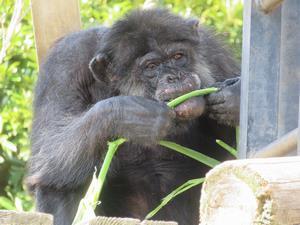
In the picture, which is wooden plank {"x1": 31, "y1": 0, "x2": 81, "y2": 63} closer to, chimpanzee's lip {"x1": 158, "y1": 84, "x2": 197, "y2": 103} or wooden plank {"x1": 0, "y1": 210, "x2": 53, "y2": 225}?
chimpanzee's lip {"x1": 158, "y1": 84, "x2": 197, "y2": 103}

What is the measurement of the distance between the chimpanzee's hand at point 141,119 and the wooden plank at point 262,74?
85 cm

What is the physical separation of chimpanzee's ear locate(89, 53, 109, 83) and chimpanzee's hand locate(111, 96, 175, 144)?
48cm

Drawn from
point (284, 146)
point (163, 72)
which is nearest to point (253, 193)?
point (284, 146)

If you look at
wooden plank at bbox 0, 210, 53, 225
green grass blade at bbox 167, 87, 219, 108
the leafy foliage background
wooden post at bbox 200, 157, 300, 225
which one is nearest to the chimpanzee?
green grass blade at bbox 167, 87, 219, 108

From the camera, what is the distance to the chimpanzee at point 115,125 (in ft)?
15.6

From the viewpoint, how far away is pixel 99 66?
5.02 meters

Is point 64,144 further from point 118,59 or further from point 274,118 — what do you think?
point 274,118

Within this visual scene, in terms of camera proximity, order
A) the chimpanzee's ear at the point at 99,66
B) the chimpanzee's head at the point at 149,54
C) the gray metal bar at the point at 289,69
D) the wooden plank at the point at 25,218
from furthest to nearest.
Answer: the chimpanzee's ear at the point at 99,66, the chimpanzee's head at the point at 149,54, the gray metal bar at the point at 289,69, the wooden plank at the point at 25,218

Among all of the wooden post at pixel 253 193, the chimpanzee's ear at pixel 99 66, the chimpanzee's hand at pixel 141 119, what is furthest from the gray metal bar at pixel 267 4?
the chimpanzee's ear at pixel 99 66

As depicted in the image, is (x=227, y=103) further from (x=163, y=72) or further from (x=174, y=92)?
(x=163, y=72)

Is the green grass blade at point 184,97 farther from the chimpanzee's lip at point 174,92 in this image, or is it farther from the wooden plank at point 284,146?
the wooden plank at point 284,146

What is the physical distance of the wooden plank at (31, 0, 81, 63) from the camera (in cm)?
545

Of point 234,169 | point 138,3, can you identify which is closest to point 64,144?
point 234,169

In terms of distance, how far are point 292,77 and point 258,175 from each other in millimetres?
1537
